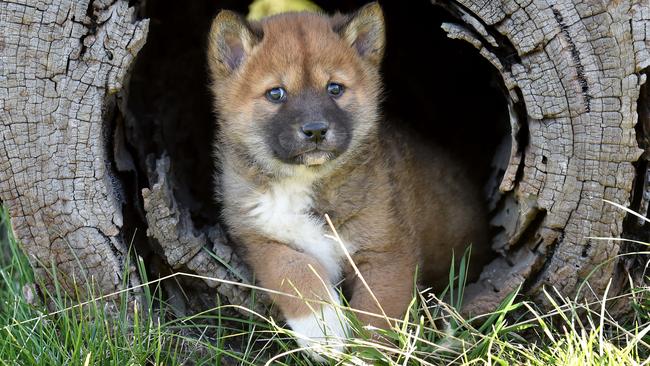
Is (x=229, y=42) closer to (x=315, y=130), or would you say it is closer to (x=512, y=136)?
(x=315, y=130)

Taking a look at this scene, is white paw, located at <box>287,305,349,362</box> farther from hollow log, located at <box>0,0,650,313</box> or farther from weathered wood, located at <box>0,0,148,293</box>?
weathered wood, located at <box>0,0,148,293</box>

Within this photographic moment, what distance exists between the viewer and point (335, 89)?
13.1 ft

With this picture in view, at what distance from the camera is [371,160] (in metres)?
4.15

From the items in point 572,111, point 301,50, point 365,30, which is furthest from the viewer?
point 365,30

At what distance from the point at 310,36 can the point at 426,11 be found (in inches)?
71.6

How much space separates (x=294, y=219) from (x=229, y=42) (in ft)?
3.09

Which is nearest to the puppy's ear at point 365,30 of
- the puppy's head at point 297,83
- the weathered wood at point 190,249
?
the puppy's head at point 297,83

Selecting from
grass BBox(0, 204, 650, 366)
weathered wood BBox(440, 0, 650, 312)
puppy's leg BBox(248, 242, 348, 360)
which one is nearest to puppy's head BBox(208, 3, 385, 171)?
puppy's leg BBox(248, 242, 348, 360)

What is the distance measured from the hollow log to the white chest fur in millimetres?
304

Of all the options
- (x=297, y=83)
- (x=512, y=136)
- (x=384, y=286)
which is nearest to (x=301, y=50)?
(x=297, y=83)

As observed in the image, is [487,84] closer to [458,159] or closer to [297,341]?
[458,159]

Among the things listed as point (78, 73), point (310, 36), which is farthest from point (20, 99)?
point (310, 36)

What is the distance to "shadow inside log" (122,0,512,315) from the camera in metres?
5.14

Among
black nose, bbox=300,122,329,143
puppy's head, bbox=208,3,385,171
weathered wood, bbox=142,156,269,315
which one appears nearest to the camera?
black nose, bbox=300,122,329,143
